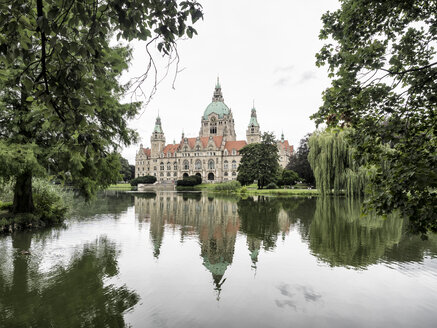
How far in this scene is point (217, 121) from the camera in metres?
92.0

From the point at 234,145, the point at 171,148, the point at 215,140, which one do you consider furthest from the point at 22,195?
the point at 171,148

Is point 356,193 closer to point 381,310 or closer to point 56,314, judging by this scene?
point 381,310

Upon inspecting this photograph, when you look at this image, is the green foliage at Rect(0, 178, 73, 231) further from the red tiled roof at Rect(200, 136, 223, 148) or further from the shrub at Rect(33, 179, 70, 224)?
the red tiled roof at Rect(200, 136, 223, 148)

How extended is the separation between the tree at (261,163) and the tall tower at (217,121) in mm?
41845

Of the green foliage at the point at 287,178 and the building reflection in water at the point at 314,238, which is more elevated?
the green foliage at the point at 287,178

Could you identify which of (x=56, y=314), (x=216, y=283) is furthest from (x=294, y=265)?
(x=56, y=314)

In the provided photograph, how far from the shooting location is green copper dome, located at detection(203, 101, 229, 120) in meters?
93.5

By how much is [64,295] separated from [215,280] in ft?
9.42

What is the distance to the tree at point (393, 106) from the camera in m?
3.36

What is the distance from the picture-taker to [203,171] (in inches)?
3312

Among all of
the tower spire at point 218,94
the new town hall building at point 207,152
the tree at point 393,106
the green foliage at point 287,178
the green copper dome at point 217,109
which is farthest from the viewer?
the tower spire at point 218,94

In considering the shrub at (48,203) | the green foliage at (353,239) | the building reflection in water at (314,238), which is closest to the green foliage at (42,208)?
the shrub at (48,203)

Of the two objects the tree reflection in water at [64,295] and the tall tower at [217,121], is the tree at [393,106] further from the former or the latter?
the tall tower at [217,121]

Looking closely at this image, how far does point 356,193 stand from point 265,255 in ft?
75.2
